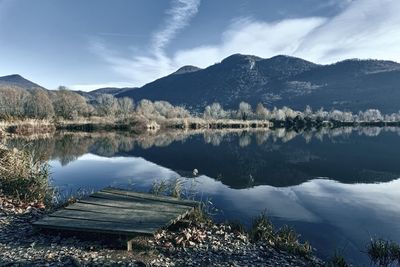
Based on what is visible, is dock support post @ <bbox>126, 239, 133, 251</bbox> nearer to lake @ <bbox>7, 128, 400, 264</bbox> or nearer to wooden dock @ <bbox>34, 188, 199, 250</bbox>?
wooden dock @ <bbox>34, 188, 199, 250</bbox>

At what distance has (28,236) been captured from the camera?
983cm

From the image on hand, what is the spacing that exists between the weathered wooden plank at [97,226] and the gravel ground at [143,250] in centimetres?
31

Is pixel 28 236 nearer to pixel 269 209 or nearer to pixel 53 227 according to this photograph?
pixel 53 227

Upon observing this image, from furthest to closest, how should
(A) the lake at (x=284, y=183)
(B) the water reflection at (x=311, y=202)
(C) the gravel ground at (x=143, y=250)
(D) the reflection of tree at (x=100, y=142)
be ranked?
(D) the reflection of tree at (x=100, y=142)
(A) the lake at (x=284, y=183)
(B) the water reflection at (x=311, y=202)
(C) the gravel ground at (x=143, y=250)

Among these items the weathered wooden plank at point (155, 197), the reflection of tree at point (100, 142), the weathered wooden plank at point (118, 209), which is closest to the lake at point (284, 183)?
the reflection of tree at point (100, 142)

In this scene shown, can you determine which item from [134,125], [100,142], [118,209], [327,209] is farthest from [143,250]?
[134,125]

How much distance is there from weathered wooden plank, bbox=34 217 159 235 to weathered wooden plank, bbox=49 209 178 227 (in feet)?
0.82

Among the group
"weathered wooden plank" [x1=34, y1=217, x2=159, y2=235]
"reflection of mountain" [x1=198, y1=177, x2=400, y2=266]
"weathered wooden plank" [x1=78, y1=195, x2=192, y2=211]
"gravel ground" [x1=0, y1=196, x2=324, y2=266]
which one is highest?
"weathered wooden plank" [x1=78, y1=195, x2=192, y2=211]

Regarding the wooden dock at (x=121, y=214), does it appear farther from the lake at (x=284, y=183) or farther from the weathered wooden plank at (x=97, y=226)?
the lake at (x=284, y=183)

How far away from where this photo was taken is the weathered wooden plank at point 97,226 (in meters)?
9.07

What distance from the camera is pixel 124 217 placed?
10266mm

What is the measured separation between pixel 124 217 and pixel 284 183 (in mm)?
15566

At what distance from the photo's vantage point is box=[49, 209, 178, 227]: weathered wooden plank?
9.91m

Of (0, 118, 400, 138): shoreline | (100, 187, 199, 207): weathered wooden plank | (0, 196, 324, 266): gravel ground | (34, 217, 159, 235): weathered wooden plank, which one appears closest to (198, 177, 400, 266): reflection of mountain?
(0, 196, 324, 266): gravel ground
